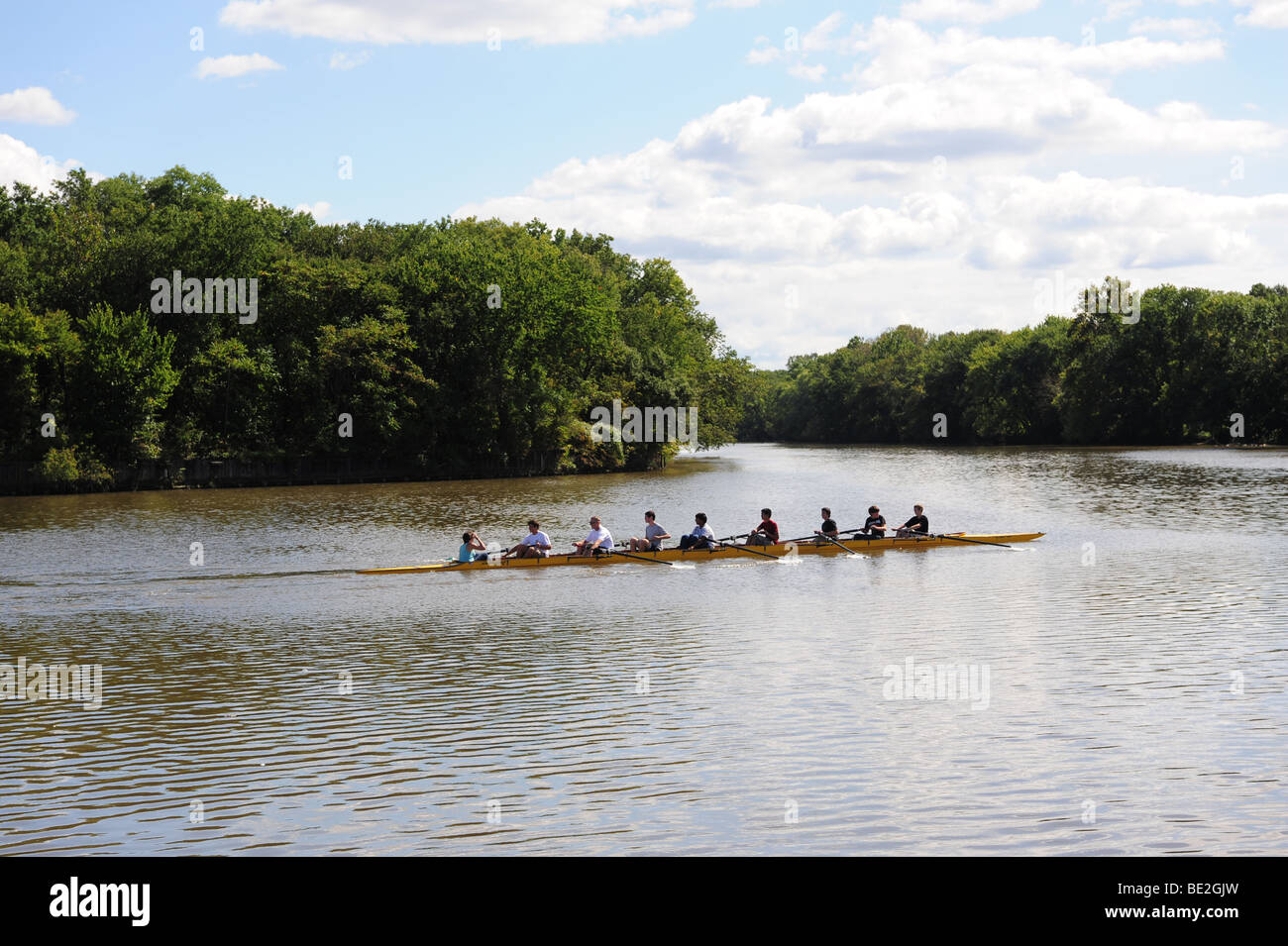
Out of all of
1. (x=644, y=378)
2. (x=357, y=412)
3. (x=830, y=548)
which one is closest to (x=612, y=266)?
(x=644, y=378)

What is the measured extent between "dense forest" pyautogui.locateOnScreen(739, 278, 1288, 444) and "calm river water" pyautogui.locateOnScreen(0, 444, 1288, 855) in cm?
7274

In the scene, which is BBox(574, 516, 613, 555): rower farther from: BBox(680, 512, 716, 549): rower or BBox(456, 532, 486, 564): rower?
BBox(456, 532, 486, 564): rower

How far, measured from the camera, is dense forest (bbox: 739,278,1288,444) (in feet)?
319

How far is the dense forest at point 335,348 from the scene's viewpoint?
6253cm

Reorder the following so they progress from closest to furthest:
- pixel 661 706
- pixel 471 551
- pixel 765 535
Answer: pixel 661 706, pixel 471 551, pixel 765 535

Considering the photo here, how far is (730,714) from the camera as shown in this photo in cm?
1369

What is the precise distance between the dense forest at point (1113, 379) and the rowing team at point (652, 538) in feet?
246

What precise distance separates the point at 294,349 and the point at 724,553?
46.5m

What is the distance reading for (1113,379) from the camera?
108000 millimetres

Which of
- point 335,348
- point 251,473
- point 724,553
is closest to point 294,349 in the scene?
point 335,348

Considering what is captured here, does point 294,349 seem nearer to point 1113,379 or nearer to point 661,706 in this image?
point 661,706

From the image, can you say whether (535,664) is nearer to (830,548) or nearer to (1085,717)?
(1085,717)

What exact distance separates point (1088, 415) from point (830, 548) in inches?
3502

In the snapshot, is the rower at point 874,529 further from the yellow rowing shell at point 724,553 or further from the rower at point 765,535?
the rower at point 765,535
